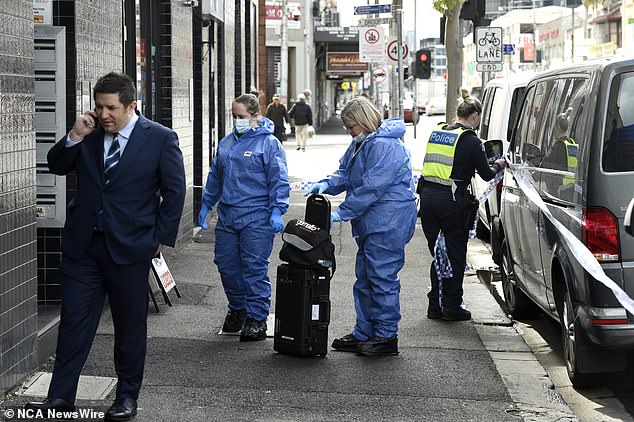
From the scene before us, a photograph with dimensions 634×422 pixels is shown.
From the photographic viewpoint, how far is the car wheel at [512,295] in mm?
10023

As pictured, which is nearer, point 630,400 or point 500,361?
point 630,400

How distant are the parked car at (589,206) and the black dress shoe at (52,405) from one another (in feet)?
9.72

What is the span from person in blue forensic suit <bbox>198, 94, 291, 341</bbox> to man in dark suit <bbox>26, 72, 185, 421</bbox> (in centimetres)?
233

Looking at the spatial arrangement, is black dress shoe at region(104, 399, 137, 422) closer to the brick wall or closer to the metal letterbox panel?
the brick wall

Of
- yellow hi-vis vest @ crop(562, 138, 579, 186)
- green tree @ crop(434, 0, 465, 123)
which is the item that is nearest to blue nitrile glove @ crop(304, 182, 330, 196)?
yellow hi-vis vest @ crop(562, 138, 579, 186)

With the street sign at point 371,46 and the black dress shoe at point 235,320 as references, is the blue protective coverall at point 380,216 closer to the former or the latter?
the black dress shoe at point 235,320

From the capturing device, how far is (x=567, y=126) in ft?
25.2

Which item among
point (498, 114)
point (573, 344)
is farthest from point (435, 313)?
point (498, 114)

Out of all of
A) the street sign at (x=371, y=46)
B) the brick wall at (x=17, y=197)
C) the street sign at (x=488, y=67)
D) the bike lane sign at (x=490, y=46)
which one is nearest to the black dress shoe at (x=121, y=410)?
the brick wall at (x=17, y=197)

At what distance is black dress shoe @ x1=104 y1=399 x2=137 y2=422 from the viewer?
6262mm

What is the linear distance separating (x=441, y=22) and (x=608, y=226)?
1918 centimetres

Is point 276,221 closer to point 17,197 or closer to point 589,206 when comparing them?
point 17,197

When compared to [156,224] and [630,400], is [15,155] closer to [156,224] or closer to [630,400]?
[156,224]

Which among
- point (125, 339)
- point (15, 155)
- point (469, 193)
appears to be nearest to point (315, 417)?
point (125, 339)
